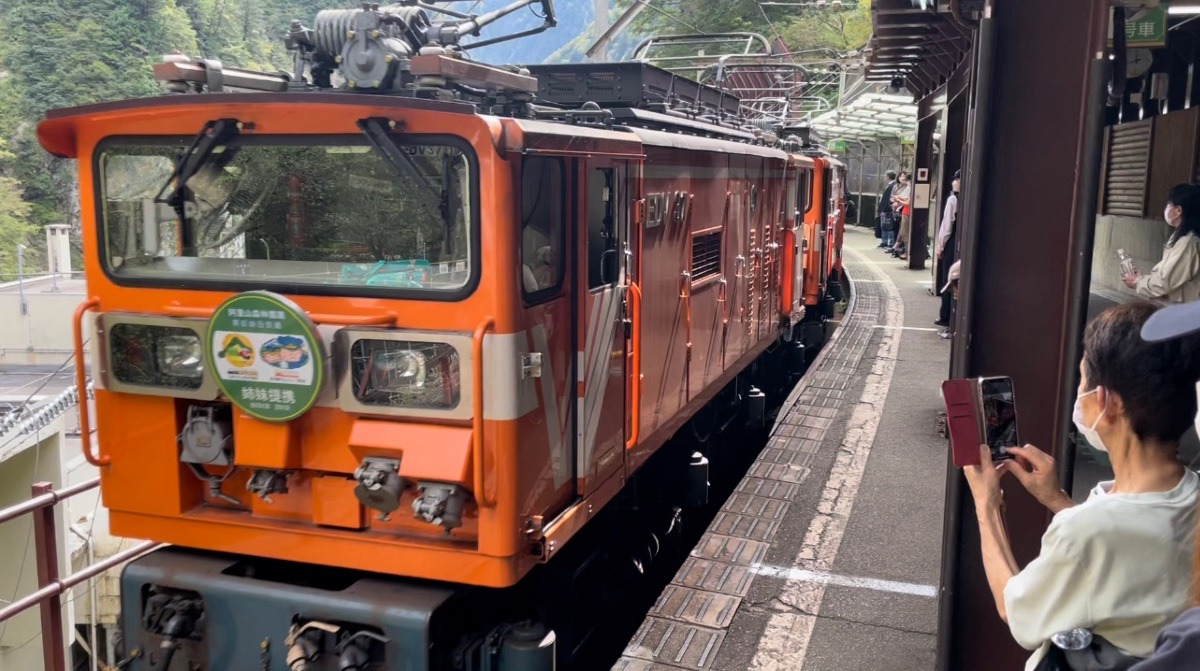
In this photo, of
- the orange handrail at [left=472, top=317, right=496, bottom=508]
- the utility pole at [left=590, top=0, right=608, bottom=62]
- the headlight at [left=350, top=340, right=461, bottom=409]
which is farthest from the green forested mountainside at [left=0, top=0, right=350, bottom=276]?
the orange handrail at [left=472, top=317, right=496, bottom=508]

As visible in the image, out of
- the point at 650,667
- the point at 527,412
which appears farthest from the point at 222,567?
the point at 650,667

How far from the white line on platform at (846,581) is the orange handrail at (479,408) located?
197 centimetres

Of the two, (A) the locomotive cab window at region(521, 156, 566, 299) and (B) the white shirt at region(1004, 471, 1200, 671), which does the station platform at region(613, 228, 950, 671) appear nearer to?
(A) the locomotive cab window at region(521, 156, 566, 299)

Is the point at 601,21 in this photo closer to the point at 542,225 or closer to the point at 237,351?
the point at 542,225

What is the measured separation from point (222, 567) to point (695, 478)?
3.52 meters

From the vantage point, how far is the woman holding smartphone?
1913 millimetres

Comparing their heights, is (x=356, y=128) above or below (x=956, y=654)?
above

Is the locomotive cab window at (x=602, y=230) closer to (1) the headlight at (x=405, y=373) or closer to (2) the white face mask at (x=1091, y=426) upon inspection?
(1) the headlight at (x=405, y=373)

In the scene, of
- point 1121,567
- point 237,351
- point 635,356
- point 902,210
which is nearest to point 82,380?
point 237,351

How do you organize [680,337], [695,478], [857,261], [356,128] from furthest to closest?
[857,261]
[695,478]
[680,337]
[356,128]

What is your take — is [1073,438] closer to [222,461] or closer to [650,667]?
[650,667]

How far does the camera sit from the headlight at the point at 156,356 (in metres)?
3.95

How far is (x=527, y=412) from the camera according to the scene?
3730mm

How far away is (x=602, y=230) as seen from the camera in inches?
179
